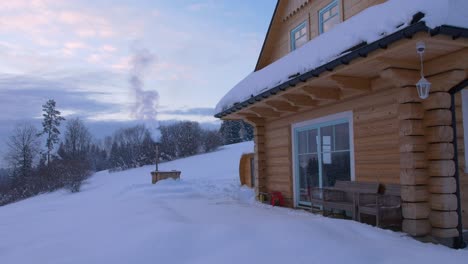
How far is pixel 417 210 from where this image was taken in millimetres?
5172

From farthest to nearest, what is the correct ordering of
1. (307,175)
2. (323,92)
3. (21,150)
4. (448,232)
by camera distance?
(21,150)
(307,175)
(323,92)
(448,232)

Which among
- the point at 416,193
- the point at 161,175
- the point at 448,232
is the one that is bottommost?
the point at 448,232

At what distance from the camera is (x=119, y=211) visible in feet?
27.4

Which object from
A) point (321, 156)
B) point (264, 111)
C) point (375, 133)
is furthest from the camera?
point (264, 111)

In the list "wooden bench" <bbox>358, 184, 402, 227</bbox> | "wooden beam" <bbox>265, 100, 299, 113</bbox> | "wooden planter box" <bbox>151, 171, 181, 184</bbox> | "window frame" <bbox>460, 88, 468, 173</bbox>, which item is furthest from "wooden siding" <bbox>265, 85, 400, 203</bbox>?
"wooden planter box" <bbox>151, 171, 181, 184</bbox>

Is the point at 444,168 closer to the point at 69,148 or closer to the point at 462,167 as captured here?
the point at 462,167

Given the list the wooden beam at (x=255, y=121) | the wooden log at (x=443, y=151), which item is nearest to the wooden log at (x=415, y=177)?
the wooden log at (x=443, y=151)

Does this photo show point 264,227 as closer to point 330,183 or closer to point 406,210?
point 406,210

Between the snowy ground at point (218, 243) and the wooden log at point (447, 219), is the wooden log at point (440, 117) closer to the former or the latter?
the wooden log at point (447, 219)

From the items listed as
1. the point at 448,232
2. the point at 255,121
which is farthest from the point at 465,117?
the point at 255,121

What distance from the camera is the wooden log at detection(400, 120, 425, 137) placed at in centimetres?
520

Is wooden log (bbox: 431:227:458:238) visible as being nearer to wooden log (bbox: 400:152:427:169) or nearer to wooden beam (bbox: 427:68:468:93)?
wooden log (bbox: 400:152:427:169)

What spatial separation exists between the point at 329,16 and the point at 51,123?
4705 centimetres

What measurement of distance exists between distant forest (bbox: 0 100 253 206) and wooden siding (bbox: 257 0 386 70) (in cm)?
1839
